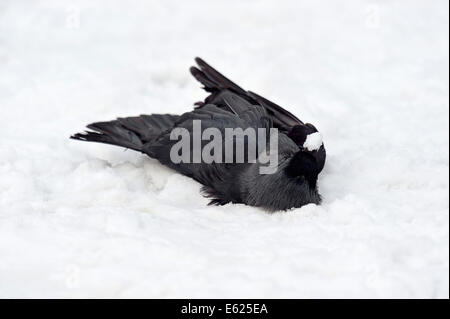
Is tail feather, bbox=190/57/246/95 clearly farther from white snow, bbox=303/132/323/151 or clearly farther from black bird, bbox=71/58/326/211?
white snow, bbox=303/132/323/151

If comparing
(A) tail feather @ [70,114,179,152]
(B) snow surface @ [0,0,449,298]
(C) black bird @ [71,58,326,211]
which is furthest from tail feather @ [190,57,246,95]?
(B) snow surface @ [0,0,449,298]

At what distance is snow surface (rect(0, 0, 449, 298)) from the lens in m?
3.16

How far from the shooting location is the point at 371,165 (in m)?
4.31

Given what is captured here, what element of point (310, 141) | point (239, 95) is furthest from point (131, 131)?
point (310, 141)

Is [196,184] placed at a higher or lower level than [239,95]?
lower

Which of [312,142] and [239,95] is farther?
[239,95]

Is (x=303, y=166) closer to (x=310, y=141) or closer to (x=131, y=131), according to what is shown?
(x=310, y=141)

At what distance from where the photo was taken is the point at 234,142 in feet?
13.1

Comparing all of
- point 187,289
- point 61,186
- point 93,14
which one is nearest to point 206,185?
point 61,186

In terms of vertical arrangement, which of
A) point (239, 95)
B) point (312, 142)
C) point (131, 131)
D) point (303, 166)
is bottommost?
point (303, 166)

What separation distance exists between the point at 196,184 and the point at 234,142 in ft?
1.18

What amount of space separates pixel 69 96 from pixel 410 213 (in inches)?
105

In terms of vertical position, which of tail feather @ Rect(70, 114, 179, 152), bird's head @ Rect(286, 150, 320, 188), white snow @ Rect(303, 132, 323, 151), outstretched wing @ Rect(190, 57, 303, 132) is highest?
outstretched wing @ Rect(190, 57, 303, 132)
